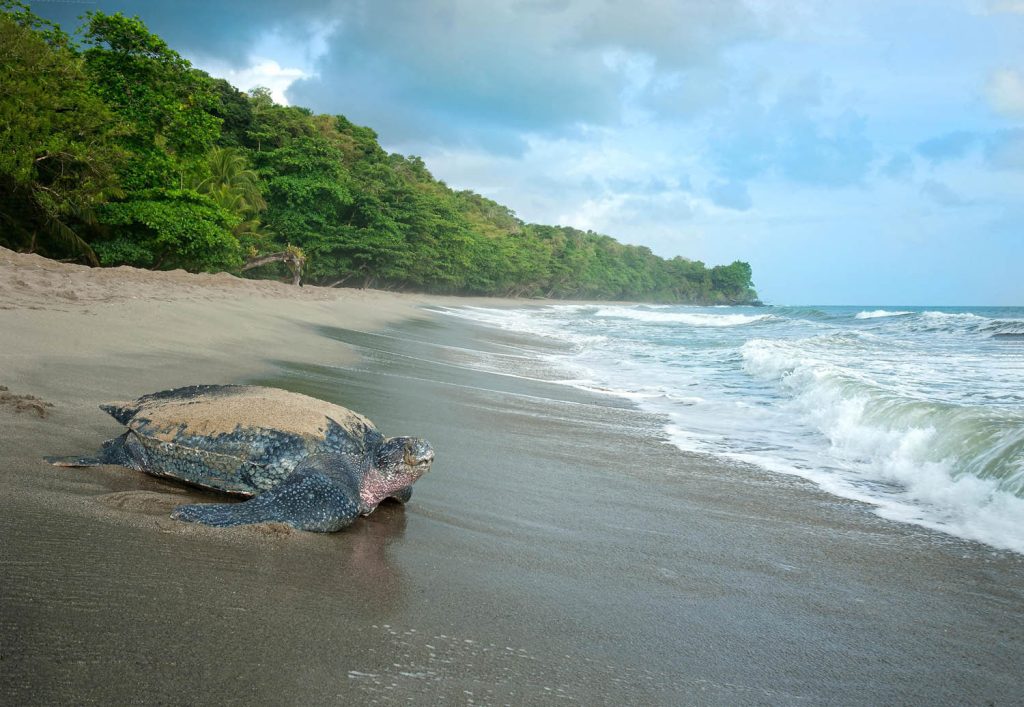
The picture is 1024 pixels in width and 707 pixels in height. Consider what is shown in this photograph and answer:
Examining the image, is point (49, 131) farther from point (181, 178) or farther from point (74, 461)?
point (74, 461)

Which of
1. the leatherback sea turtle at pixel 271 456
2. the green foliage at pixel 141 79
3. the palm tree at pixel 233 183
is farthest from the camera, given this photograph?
the palm tree at pixel 233 183

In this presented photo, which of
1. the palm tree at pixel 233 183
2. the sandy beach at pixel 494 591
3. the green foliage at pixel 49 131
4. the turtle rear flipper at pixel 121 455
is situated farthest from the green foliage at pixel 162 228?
the turtle rear flipper at pixel 121 455

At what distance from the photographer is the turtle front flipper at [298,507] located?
2680 millimetres

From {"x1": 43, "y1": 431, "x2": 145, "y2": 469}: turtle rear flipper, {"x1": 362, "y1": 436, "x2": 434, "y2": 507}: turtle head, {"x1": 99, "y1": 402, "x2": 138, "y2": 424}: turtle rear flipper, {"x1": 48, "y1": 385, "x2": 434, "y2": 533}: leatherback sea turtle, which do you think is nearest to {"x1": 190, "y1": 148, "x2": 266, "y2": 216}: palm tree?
{"x1": 99, "y1": 402, "x2": 138, "y2": 424}: turtle rear flipper

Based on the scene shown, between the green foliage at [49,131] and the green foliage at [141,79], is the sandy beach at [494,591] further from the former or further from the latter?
the green foliage at [141,79]

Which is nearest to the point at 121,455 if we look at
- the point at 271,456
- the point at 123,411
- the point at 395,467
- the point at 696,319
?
the point at 123,411

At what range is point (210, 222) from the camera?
18281mm

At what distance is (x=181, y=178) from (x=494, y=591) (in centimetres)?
1870

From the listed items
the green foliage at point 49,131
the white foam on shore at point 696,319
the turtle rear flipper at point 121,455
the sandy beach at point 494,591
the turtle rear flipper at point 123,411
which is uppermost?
the green foliage at point 49,131

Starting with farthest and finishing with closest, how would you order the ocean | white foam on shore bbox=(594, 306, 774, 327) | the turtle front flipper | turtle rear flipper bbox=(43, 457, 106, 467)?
white foam on shore bbox=(594, 306, 774, 327) → the ocean → turtle rear flipper bbox=(43, 457, 106, 467) → the turtle front flipper

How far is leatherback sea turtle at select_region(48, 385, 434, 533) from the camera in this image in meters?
2.95

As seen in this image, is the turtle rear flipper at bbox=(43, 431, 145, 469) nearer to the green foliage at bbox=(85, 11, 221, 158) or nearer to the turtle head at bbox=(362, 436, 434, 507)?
the turtle head at bbox=(362, 436, 434, 507)

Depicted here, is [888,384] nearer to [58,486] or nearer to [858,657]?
[858,657]

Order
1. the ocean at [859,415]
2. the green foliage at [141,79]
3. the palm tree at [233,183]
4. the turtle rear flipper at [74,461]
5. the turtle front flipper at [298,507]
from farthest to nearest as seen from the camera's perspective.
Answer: the palm tree at [233,183], the green foliage at [141,79], the ocean at [859,415], the turtle rear flipper at [74,461], the turtle front flipper at [298,507]
